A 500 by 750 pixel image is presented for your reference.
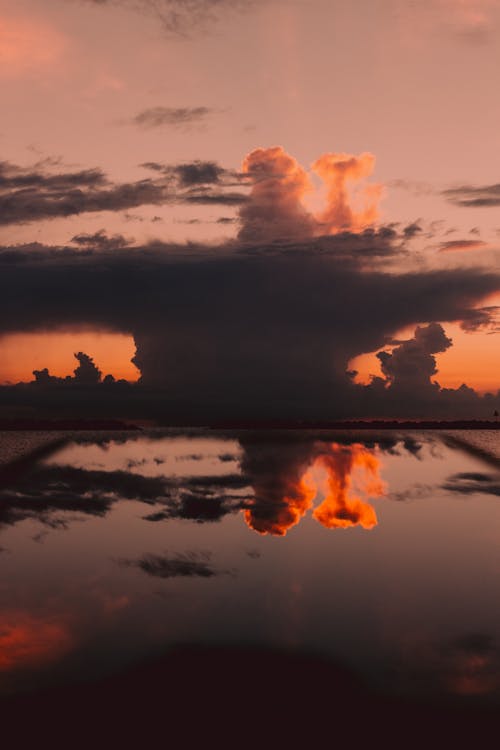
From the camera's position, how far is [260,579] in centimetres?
1695

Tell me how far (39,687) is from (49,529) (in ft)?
43.5

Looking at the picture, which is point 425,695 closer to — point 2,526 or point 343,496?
point 2,526

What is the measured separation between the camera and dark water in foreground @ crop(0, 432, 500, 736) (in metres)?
11.9

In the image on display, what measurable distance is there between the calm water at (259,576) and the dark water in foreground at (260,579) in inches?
1.9

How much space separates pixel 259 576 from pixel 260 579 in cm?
30

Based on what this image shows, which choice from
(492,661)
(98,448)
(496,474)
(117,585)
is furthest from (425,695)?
(98,448)

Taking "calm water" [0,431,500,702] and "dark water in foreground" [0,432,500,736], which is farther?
"calm water" [0,431,500,702]

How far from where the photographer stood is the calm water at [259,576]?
1202cm

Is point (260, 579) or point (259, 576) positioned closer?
point (260, 579)

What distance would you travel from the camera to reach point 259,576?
56.6 ft

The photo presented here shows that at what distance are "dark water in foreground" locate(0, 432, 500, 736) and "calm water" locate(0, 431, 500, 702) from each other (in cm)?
5

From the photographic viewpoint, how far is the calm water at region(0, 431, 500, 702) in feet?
39.4

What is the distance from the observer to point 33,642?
12617mm

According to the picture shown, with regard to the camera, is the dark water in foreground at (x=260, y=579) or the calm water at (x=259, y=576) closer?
the dark water in foreground at (x=260, y=579)
